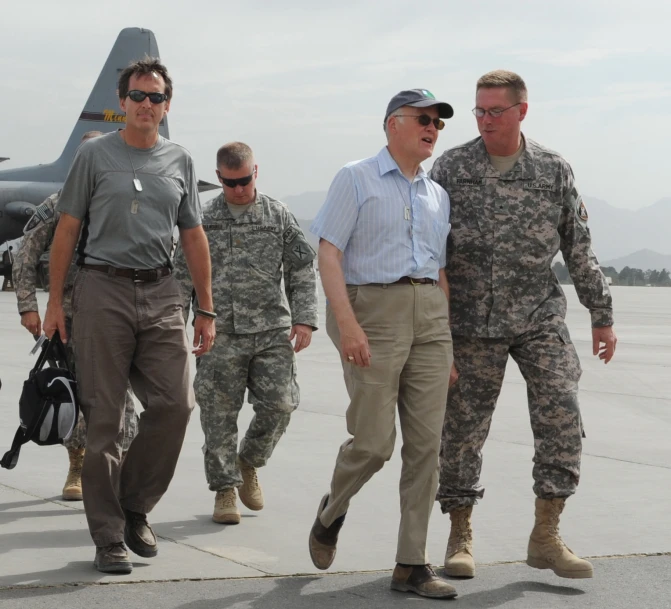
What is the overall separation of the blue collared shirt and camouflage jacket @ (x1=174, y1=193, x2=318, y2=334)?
1.27m

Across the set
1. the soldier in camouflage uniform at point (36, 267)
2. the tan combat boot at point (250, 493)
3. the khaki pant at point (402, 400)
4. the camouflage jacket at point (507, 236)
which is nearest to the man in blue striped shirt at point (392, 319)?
the khaki pant at point (402, 400)

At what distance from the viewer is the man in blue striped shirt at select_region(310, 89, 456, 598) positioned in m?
4.24

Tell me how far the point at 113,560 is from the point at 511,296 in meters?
1.87

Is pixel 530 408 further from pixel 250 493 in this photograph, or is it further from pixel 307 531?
pixel 250 493

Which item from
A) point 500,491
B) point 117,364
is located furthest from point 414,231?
point 500,491

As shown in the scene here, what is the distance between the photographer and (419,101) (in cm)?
432

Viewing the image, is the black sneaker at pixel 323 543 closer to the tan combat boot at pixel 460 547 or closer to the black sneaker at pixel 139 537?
the tan combat boot at pixel 460 547

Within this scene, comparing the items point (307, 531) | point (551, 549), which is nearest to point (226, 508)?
point (307, 531)

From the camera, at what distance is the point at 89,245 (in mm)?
4598

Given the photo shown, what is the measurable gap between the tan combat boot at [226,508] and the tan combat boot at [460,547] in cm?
115

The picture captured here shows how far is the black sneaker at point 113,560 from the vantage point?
14.1 ft

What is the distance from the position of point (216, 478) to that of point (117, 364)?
115 cm

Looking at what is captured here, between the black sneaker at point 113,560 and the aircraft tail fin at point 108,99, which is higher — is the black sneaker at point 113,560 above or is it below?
below

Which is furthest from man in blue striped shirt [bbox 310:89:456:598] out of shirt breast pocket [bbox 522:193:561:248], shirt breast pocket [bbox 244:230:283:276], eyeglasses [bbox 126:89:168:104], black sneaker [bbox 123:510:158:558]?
shirt breast pocket [bbox 244:230:283:276]
